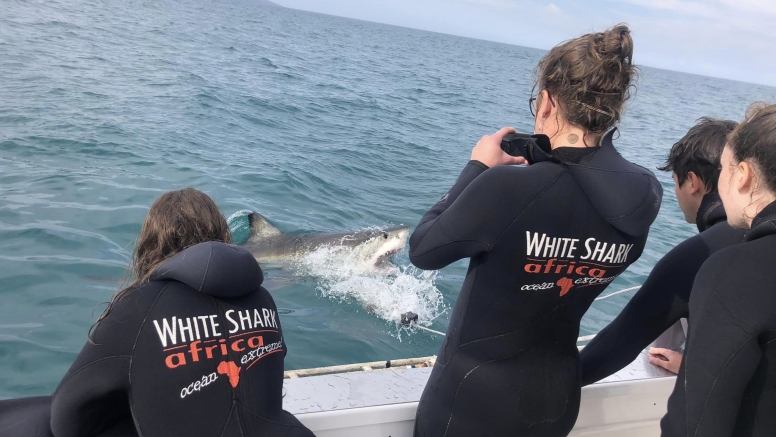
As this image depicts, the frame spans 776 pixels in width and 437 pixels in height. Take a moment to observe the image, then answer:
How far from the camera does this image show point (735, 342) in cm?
156

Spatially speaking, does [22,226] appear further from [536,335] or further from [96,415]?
[536,335]

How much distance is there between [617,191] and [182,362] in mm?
1507

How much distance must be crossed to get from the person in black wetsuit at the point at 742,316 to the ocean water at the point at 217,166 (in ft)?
1.86

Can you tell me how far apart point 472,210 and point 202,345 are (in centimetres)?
99

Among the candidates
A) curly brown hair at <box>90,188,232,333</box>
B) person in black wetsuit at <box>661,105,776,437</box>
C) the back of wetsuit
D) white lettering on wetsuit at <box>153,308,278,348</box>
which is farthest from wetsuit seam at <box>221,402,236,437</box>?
person in black wetsuit at <box>661,105,776,437</box>

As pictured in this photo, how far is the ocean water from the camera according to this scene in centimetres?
590

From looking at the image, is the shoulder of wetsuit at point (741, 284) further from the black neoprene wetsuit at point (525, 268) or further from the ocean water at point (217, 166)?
the ocean water at point (217, 166)

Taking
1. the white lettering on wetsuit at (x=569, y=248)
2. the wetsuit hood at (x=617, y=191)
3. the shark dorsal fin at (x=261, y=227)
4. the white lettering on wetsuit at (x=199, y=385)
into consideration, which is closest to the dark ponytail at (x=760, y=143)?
the wetsuit hood at (x=617, y=191)

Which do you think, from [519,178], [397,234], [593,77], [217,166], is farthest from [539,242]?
[217,166]

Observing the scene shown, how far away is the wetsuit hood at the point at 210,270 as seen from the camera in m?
1.99

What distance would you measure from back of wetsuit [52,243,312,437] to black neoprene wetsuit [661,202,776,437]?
1.37 meters

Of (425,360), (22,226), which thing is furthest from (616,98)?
(22,226)

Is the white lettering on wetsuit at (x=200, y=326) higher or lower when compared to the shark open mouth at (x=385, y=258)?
higher

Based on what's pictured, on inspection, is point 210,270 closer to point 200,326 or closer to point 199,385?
point 200,326
